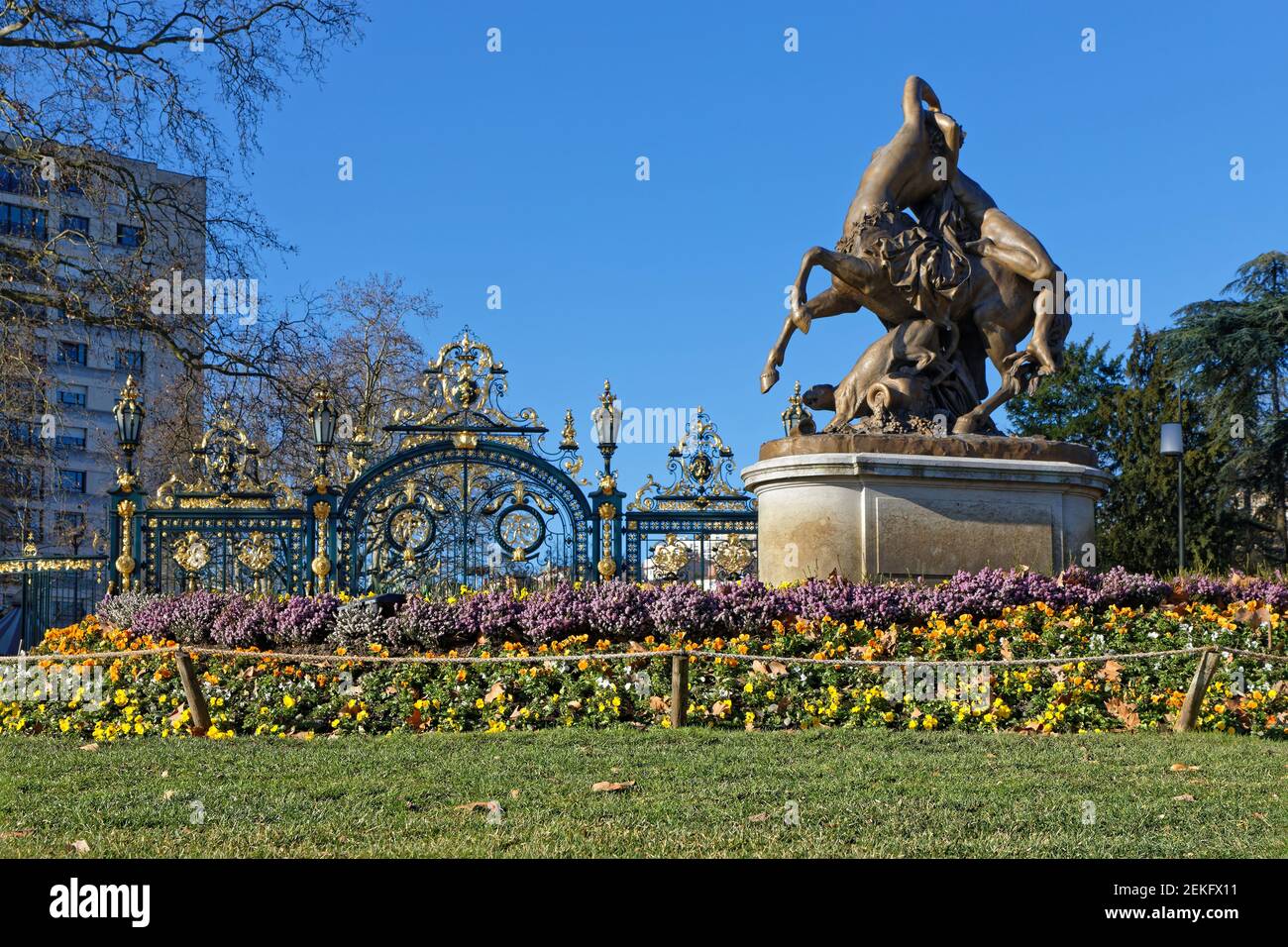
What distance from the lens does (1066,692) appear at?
33.1 feet

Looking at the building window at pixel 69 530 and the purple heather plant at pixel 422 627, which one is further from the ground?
the building window at pixel 69 530

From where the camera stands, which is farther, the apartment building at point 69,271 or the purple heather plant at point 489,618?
the apartment building at point 69,271

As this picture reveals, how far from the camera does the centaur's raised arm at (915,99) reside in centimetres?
1441

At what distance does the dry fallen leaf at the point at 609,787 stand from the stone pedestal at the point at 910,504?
6.17 m

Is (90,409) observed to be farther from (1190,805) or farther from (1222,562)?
(1190,805)

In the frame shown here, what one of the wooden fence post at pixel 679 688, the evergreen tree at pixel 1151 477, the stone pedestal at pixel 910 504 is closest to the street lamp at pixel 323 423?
the stone pedestal at pixel 910 504

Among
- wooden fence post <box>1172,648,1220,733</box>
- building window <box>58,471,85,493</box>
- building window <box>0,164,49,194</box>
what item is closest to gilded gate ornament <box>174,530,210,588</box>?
building window <box>0,164,49,194</box>

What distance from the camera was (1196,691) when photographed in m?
9.53

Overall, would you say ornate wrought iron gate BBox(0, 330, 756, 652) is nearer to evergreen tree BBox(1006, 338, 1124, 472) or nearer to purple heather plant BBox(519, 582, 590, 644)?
purple heather plant BBox(519, 582, 590, 644)

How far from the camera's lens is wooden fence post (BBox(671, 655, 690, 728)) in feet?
31.5

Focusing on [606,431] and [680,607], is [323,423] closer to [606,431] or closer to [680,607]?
[606,431]

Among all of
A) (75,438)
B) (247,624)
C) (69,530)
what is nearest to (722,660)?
(247,624)

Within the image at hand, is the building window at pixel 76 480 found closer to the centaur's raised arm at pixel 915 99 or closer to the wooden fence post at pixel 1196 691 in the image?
the centaur's raised arm at pixel 915 99
